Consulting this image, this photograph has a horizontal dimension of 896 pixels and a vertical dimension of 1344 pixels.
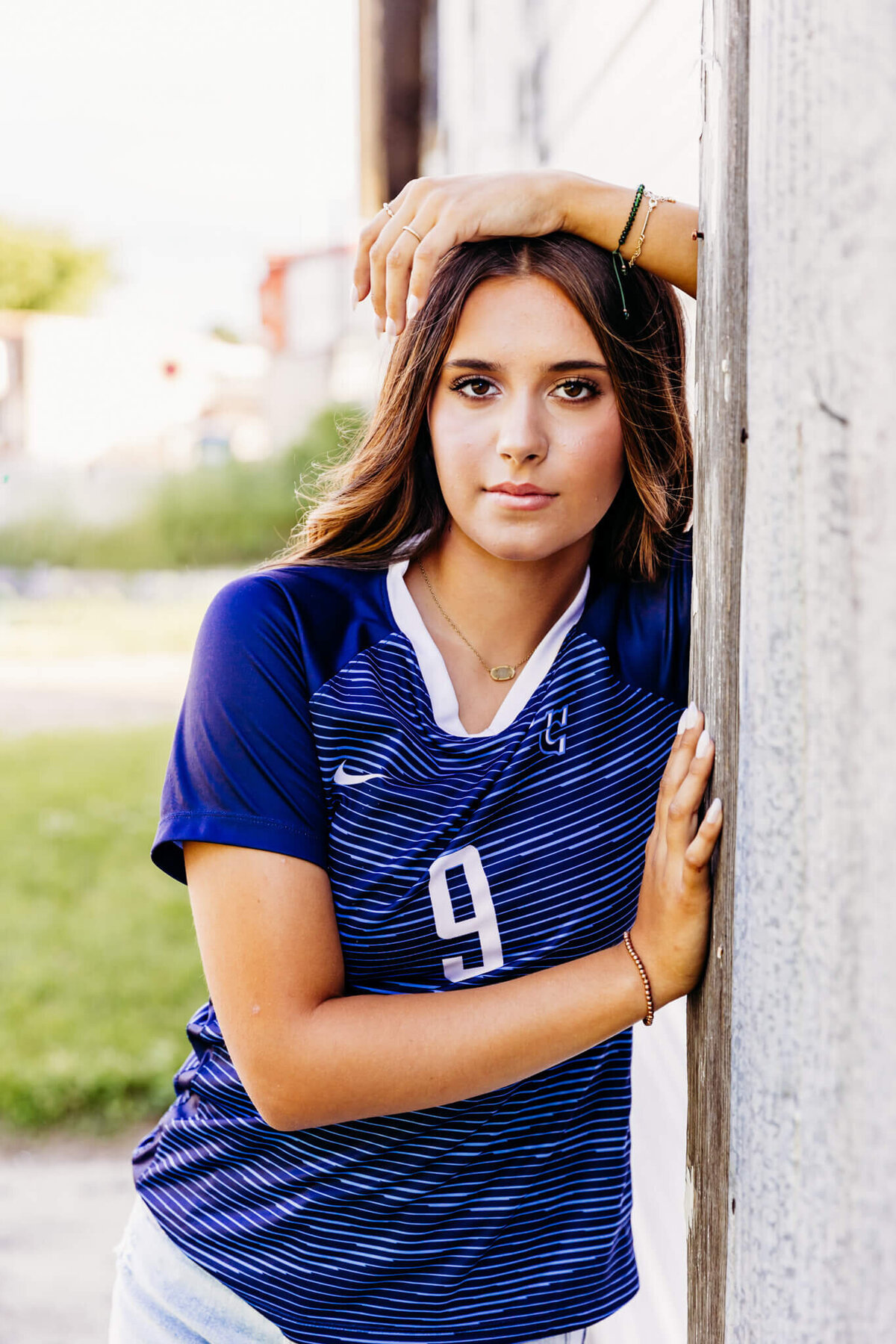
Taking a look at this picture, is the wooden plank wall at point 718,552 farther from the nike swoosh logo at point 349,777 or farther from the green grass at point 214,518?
the green grass at point 214,518

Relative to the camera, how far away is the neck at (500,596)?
1.63 m

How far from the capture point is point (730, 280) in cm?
100

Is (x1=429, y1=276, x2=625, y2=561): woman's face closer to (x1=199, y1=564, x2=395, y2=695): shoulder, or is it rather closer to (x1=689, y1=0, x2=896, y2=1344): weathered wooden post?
(x1=199, y1=564, x2=395, y2=695): shoulder

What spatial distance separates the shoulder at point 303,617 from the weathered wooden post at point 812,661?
582 millimetres

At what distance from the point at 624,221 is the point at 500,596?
1.57 feet

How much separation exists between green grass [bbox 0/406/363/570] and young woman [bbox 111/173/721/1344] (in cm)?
1557

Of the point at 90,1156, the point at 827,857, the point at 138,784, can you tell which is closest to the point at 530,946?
the point at 827,857

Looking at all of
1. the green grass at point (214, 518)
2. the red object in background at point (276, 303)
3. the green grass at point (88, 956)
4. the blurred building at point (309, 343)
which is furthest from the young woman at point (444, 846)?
the red object in background at point (276, 303)

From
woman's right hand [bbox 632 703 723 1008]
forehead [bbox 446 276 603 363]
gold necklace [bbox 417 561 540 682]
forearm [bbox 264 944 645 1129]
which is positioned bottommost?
forearm [bbox 264 944 645 1129]

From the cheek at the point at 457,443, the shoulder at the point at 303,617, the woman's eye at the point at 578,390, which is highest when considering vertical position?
the woman's eye at the point at 578,390

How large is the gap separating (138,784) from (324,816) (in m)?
7.06

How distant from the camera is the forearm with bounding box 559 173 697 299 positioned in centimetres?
147

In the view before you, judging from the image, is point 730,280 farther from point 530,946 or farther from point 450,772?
point 530,946


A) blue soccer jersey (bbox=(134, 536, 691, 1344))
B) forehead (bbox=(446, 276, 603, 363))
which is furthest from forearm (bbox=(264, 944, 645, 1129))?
forehead (bbox=(446, 276, 603, 363))
